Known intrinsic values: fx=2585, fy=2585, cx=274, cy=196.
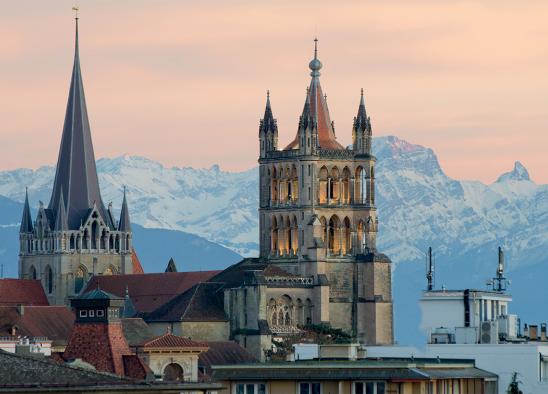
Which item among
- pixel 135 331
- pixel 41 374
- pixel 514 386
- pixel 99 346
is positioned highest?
pixel 135 331

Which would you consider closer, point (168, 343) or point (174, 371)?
point (174, 371)

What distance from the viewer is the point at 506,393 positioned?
11262 centimetres

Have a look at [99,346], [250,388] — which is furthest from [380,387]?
[99,346]

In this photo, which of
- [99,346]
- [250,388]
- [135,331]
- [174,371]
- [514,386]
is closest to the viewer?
[250,388]

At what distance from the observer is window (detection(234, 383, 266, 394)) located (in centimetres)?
10400

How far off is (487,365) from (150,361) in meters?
35.8

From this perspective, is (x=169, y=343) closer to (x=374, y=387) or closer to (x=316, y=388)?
(x=316, y=388)

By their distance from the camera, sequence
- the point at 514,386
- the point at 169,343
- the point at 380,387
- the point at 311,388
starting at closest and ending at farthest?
the point at 380,387 < the point at 311,388 < the point at 514,386 < the point at 169,343

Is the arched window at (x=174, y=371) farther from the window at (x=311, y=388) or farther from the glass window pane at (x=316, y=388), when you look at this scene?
the glass window pane at (x=316, y=388)

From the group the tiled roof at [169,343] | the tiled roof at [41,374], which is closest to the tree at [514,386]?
the tiled roof at [169,343]

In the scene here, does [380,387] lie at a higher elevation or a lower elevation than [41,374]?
lower

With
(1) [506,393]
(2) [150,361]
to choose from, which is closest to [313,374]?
(1) [506,393]

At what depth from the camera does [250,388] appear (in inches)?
4114

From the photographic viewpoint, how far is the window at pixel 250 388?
104m
